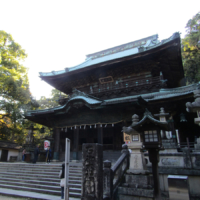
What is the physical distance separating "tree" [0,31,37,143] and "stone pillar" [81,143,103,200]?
19808mm

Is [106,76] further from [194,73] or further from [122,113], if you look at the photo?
[194,73]

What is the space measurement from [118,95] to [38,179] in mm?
8780

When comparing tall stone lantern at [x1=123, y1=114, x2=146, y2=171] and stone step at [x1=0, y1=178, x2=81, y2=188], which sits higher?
tall stone lantern at [x1=123, y1=114, x2=146, y2=171]

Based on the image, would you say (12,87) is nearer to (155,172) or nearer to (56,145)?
(56,145)

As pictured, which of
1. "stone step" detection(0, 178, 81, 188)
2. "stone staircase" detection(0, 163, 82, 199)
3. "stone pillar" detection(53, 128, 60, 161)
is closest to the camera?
"stone staircase" detection(0, 163, 82, 199)

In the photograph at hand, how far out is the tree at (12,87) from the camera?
2159 cm

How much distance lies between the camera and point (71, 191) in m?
7.19

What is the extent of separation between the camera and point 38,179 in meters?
9.04

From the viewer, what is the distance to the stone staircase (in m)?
7.59

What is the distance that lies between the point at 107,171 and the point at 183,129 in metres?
13.2

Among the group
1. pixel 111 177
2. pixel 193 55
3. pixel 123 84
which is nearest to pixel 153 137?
pixel 111 177

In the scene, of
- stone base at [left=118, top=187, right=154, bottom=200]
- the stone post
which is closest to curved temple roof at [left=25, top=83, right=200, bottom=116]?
Answer: the stone post

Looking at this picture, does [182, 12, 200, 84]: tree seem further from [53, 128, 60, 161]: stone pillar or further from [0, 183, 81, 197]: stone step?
[0, 183, 81, 197]: stone step

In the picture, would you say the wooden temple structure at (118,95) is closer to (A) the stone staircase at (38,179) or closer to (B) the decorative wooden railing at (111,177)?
(A) the stone staircase at (38,179)
